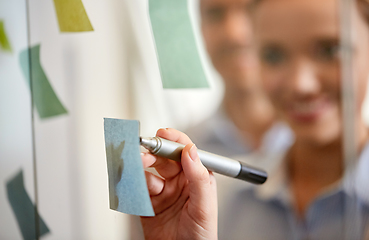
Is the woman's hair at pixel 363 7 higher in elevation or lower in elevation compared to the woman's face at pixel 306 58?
higher

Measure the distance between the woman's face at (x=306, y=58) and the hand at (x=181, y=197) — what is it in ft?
1.56

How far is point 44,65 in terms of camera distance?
283mm

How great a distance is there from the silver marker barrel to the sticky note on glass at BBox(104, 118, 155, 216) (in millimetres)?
12

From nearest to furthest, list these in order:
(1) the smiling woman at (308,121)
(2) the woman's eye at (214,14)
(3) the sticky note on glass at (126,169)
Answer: (3) the sticky note on glass at (126,169) < (2) the woman's eye at (214,14) < (1) the smiling woman at (308,121)

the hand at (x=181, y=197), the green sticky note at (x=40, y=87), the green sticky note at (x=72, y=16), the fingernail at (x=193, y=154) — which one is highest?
the green sticky note at (x=72, y=16)

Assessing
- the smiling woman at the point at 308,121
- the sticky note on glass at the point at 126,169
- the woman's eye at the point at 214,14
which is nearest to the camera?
the sticky note on glass at the point at 126,169

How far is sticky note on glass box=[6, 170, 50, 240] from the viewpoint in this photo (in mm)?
274

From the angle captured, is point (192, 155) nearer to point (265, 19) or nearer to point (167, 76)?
point (167, 76)

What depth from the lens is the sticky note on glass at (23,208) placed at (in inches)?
10.8

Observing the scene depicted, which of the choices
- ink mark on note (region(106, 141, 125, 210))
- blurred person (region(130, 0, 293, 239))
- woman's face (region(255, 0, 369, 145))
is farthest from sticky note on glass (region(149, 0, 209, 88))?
woman's face (region(255, 0, 369, 145))

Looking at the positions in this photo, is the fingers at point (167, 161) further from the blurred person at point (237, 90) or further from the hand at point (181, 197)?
the blurred person at point (237, 90)

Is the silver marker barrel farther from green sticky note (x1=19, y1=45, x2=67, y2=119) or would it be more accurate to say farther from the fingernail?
green sticky note (x1=19, y1=45, x2=67, y2=119)

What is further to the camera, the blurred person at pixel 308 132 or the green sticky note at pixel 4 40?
the blurred person at pixel 308 132

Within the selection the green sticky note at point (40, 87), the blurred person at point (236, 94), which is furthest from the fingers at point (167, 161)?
the blurred person at point (236, 94)
